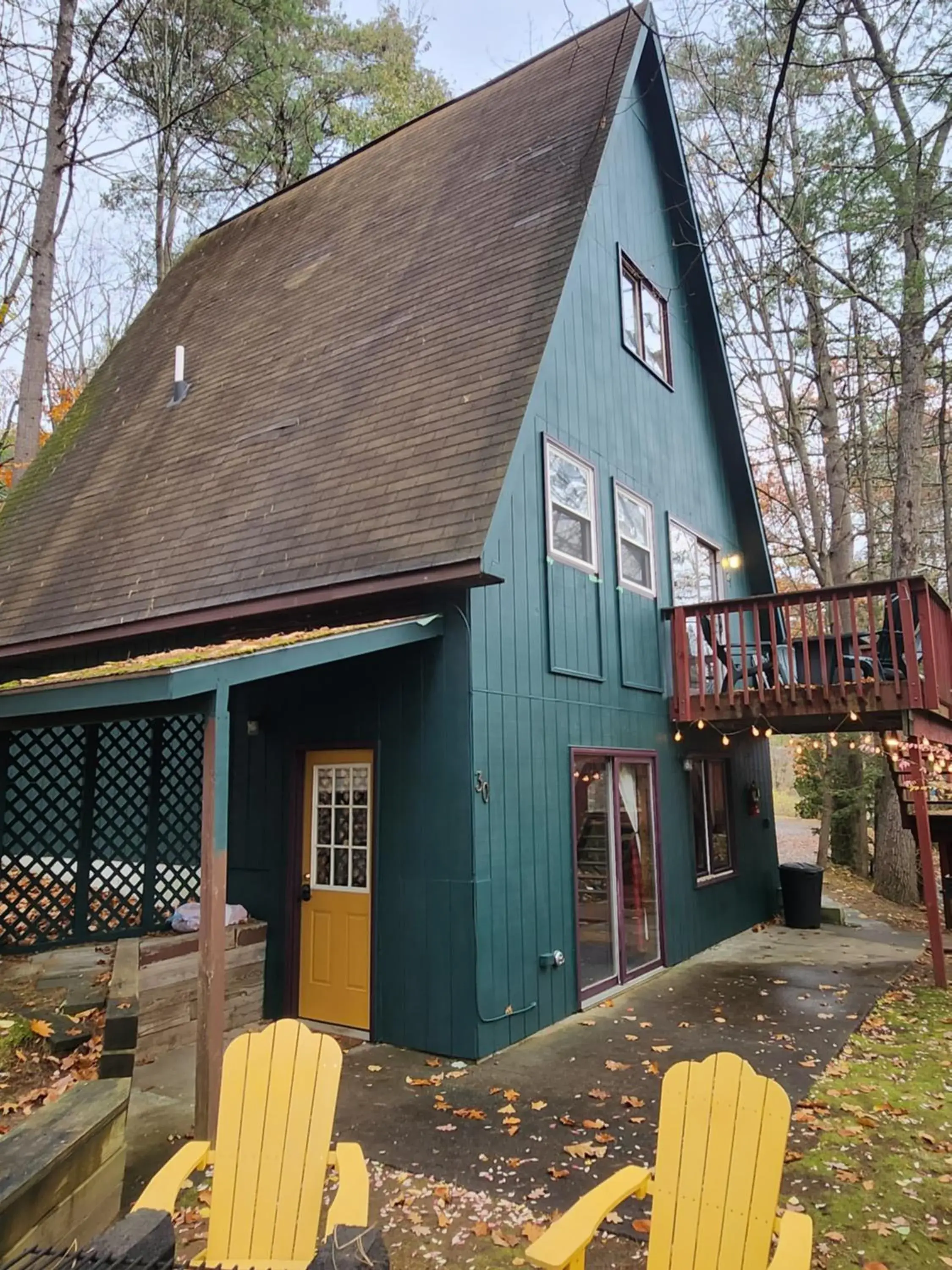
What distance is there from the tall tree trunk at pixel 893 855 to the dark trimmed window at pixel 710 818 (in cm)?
392

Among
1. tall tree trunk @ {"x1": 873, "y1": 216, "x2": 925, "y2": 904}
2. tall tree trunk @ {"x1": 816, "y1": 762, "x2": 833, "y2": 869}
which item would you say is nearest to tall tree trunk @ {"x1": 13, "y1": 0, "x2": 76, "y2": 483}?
tall tree trunk @ {"x1": 873, "y1": 216, "x2": 925, "y2": 904}

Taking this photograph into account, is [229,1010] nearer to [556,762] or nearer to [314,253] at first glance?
[556,762]

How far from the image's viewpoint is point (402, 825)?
5.81 m

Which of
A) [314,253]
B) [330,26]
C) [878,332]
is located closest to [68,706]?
[314,253]

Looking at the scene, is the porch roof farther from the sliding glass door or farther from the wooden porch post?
the sliding glass door

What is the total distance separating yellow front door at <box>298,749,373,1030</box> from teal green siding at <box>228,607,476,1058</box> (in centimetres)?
12

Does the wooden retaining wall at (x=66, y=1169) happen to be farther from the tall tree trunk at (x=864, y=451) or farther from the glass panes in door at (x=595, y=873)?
the tall tree trunk at (x=864, y=451)

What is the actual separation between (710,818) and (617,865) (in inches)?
114

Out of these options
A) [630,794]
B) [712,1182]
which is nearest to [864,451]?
[630,794]

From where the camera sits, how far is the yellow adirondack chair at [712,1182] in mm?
2312

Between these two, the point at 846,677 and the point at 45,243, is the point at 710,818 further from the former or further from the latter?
the point at 45,243

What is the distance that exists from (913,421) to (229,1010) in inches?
427

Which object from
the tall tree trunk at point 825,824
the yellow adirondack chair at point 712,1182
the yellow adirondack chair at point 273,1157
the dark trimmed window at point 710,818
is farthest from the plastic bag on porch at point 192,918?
the tall tree trunk at point 825,824

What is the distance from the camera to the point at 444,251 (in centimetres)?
823
